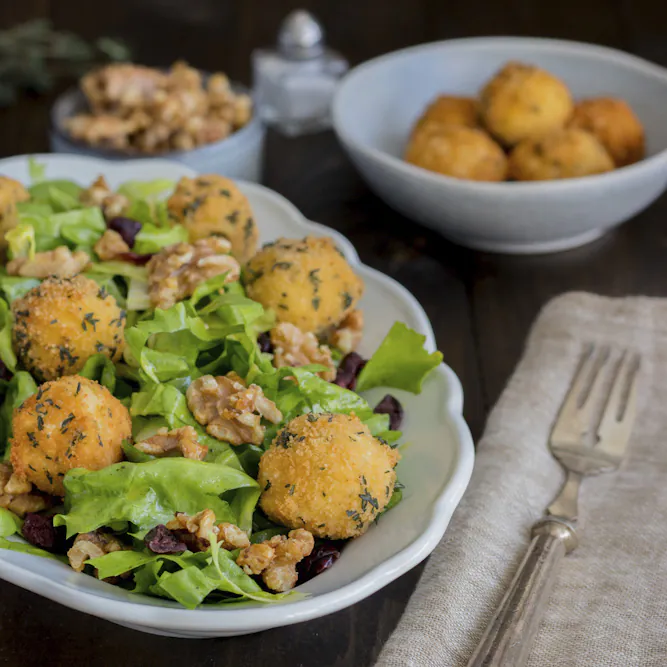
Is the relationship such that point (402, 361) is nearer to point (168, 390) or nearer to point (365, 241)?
point (168, 390)

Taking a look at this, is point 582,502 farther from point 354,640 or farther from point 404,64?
point 404,64

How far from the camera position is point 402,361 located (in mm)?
1320

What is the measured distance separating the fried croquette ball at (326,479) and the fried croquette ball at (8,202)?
0.65m

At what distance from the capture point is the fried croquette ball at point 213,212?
150 centimetres

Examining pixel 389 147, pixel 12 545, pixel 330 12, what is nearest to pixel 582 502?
pixel 12 545

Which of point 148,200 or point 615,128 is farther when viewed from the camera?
point 615,128

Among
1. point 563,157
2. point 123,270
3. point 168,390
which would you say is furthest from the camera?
point 563,157

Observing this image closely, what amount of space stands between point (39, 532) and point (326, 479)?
13.5 inches

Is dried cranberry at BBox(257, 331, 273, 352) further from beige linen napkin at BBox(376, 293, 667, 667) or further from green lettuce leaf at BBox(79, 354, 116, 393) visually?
beige linen napkin at BBox(376, 293, 667, 667)

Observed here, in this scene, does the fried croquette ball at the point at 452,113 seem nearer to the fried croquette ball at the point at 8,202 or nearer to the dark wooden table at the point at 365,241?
the dark wooden table at the point at 365,241

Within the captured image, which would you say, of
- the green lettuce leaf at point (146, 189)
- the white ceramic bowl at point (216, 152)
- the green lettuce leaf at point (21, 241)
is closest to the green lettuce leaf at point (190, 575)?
the green lettuce leaf at point (21, 241)

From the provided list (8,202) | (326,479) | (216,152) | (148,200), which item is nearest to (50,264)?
(8,202)

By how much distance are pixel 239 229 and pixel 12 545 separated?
0.65 m

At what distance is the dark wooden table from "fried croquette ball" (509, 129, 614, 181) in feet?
0.59
